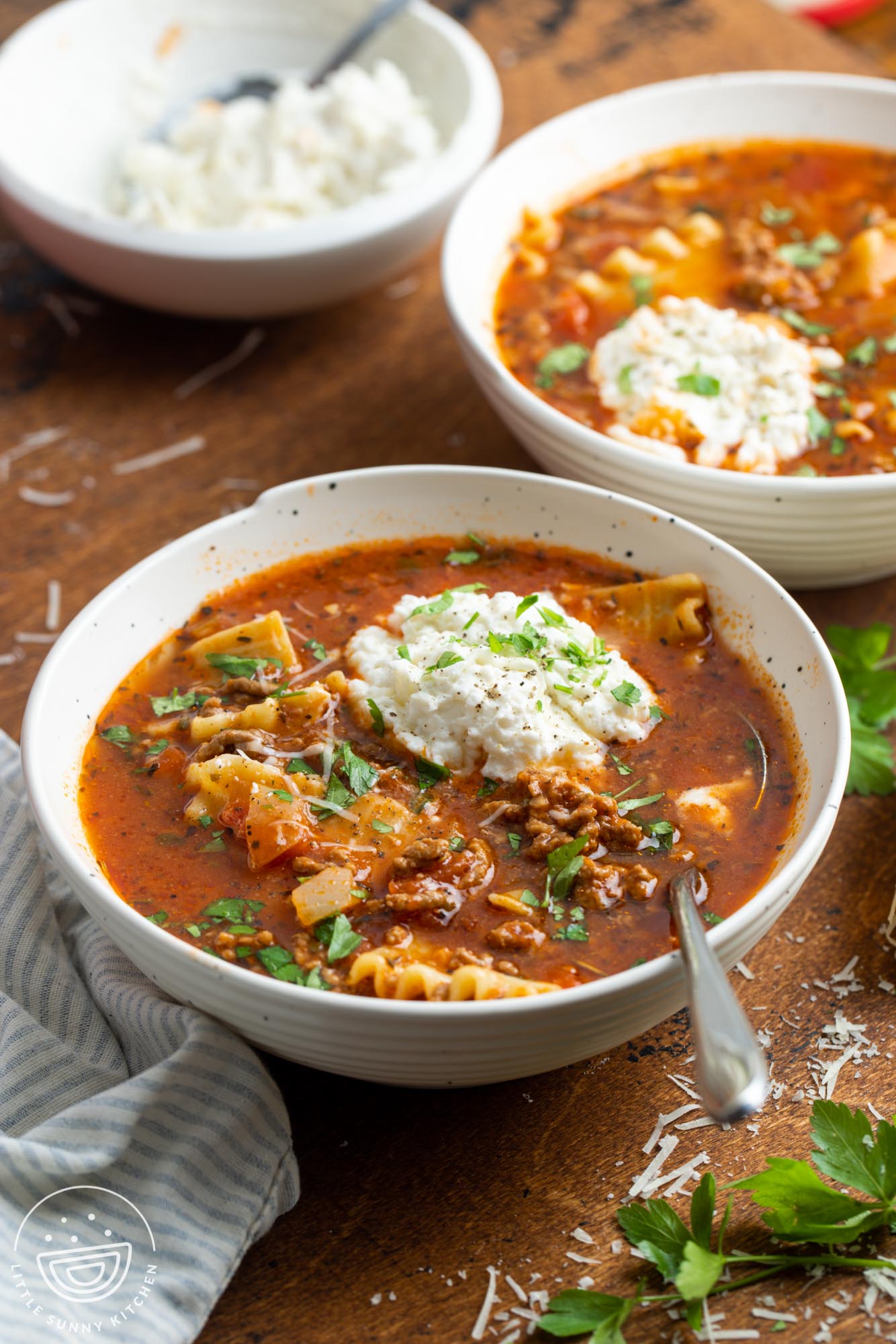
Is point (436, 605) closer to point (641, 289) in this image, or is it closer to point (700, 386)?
point (700, 386)

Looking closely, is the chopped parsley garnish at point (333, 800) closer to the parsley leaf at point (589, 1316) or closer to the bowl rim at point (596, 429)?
the parsley leaf at point (589, 1316)

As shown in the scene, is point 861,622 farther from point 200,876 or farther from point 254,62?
point 254,62

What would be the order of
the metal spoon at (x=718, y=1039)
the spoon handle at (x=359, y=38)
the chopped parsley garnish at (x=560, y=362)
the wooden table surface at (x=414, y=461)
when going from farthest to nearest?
the spoon handle at (x=359, y=38) < the chopped parsley garnish at (x=560, y=362) < the wooden table surface at (x=414, y=461) < the metal spoon at (x=718, y=1039)

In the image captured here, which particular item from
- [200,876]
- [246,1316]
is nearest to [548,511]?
[200,876]

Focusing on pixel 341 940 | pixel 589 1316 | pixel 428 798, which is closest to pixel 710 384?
pixel 428 798

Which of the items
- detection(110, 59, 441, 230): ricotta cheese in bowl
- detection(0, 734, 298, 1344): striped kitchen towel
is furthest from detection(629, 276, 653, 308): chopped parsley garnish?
detection(0, 734, 298, 1344): striped kitchen towel

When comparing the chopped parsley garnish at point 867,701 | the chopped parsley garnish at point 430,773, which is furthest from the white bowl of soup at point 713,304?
the chopped parsley garnish at point 430,773
